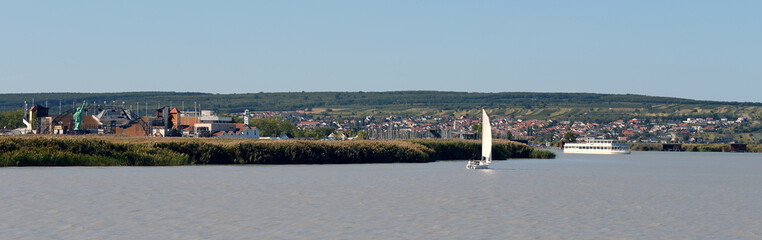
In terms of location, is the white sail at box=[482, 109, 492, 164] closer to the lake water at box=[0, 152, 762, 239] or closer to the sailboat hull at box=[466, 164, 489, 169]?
the sailboat hull at box=[466, 164, 489, 169]

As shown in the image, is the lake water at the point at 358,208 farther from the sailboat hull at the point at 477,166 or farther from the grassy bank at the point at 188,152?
the sailboat hull at the point at 477,166

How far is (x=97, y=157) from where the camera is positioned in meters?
69.8

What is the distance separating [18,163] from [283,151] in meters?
23.4

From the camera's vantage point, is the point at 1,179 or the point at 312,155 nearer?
the point at 1,179

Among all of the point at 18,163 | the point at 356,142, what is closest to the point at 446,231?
the point at 18,163

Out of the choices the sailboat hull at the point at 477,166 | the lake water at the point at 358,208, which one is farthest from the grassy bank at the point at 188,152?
the sailboat hull at the point at 477,166

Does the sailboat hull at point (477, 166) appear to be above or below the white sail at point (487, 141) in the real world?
below

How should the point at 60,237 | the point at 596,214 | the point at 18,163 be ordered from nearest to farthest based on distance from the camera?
1. the point at 60,237
2. the point at 596,214
3. the point at 18,163

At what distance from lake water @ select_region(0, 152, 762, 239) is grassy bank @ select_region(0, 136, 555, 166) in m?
7.78

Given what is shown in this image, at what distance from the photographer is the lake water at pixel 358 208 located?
28.5 meters

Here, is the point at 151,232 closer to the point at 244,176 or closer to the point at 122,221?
the point at 122,221

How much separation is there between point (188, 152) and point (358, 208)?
41.8m

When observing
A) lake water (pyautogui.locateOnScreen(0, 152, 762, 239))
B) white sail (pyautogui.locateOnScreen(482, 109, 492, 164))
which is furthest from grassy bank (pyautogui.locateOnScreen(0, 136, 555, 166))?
white sail (pyautogui.locateOnScreen(482, 109, 492, 164))

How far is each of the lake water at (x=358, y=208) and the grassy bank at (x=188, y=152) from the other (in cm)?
778
